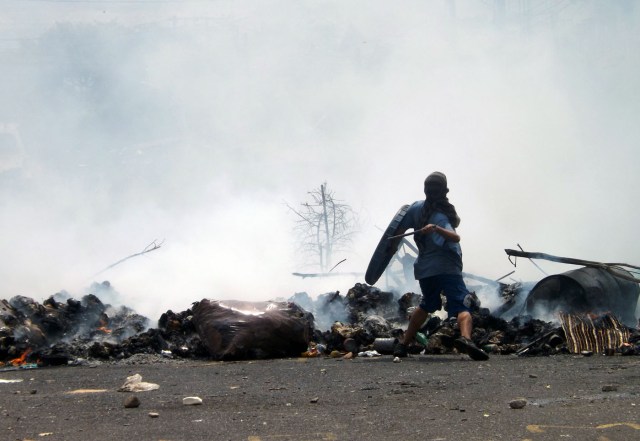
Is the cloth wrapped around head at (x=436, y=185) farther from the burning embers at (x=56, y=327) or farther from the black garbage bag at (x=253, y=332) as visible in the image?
the burning embers at (x=56, y=327)

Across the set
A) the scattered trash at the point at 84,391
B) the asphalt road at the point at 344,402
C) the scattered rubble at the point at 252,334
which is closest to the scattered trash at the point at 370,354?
the scattered rubble at the point at 252,334

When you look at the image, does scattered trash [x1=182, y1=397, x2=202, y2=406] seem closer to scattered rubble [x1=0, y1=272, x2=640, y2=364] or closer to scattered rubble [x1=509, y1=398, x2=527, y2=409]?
scattered rubble [x1=509, y1=398, x2=527, y2=409]

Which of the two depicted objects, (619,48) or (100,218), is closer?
(100,218)

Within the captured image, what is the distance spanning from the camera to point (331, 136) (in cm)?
2448

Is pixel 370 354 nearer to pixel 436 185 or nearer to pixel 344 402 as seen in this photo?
pixel 436 185

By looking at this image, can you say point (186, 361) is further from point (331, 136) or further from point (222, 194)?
point (331, 136)

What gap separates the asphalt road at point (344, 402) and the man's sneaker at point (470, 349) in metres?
0.11

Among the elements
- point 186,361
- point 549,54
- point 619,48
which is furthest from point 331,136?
point 186,361

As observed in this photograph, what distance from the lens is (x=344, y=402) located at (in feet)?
15.2

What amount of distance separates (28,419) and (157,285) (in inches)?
307

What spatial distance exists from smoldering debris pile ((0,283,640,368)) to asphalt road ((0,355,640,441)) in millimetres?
641

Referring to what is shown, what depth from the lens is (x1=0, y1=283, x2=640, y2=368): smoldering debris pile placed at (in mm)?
7219

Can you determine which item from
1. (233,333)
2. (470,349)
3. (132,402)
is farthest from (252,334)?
(132,402)

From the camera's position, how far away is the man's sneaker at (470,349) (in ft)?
20.9
